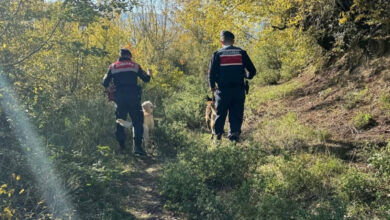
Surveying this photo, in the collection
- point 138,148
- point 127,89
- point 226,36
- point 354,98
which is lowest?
point 138,148

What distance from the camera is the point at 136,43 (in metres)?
10.9

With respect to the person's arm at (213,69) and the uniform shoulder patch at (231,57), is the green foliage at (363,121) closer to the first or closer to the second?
the uniform shoulder patch at (231,57)

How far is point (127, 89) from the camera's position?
18.6 feet

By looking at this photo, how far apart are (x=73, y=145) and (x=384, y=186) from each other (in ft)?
14.9

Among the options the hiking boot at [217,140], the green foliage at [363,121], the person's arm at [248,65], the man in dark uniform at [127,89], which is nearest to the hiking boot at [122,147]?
the man in dark uniform at [127,89]

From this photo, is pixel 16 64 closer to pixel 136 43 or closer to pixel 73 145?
pixel 73 145

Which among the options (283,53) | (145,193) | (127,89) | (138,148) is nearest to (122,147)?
(138,148)

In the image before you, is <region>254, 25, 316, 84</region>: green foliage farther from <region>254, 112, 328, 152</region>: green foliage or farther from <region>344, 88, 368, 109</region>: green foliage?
<region>254, 112, 328, 152</region>: green foliage

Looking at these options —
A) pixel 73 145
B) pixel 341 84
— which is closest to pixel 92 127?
pixel 73 145

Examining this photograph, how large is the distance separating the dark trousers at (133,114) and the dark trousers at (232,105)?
1558 millimetres

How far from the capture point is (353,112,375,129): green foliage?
4.88 m

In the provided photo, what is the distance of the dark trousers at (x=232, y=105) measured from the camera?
200 inches

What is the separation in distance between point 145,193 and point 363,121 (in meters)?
3.63

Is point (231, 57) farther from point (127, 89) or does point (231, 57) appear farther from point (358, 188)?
point (358, 188)
